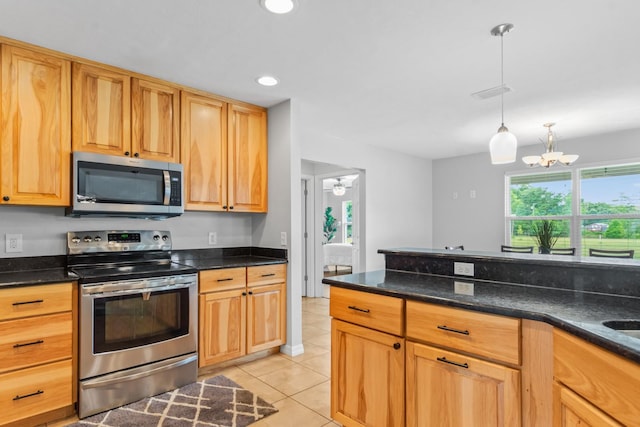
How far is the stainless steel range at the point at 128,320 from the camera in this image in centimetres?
228

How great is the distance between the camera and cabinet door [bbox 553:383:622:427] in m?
1.06

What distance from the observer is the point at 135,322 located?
246cm

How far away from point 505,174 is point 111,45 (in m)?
5.50

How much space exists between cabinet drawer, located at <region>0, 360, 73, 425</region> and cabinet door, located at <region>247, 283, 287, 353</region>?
4.21ft

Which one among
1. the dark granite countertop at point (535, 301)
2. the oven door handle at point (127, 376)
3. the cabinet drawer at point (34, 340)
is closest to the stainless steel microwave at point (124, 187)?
the cabinet drawer at point (34, 340)

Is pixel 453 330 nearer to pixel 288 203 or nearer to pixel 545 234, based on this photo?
pixel 288 203

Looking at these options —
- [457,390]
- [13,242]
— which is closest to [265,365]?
[457,390]

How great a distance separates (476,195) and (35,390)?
5.98m

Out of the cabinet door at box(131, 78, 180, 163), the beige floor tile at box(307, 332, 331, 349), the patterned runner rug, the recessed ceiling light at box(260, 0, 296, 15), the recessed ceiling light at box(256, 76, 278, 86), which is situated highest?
the recessed ceiling light at box(260, 0, 296, 15)

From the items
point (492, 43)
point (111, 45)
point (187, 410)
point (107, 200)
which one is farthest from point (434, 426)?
point (111, 45)

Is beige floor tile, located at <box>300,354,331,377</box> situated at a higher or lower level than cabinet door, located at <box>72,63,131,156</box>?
lower

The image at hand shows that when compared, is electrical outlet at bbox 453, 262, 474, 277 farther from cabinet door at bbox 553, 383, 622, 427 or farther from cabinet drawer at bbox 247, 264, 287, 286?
cabinet drawer at bbox 247, 264, 287, 286

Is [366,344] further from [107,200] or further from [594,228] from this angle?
[594,228]

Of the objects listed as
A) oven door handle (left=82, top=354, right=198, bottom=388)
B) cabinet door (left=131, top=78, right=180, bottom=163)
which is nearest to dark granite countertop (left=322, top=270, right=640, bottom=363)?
oven door handle (left=82, top=354, right=198, bottom=388)
